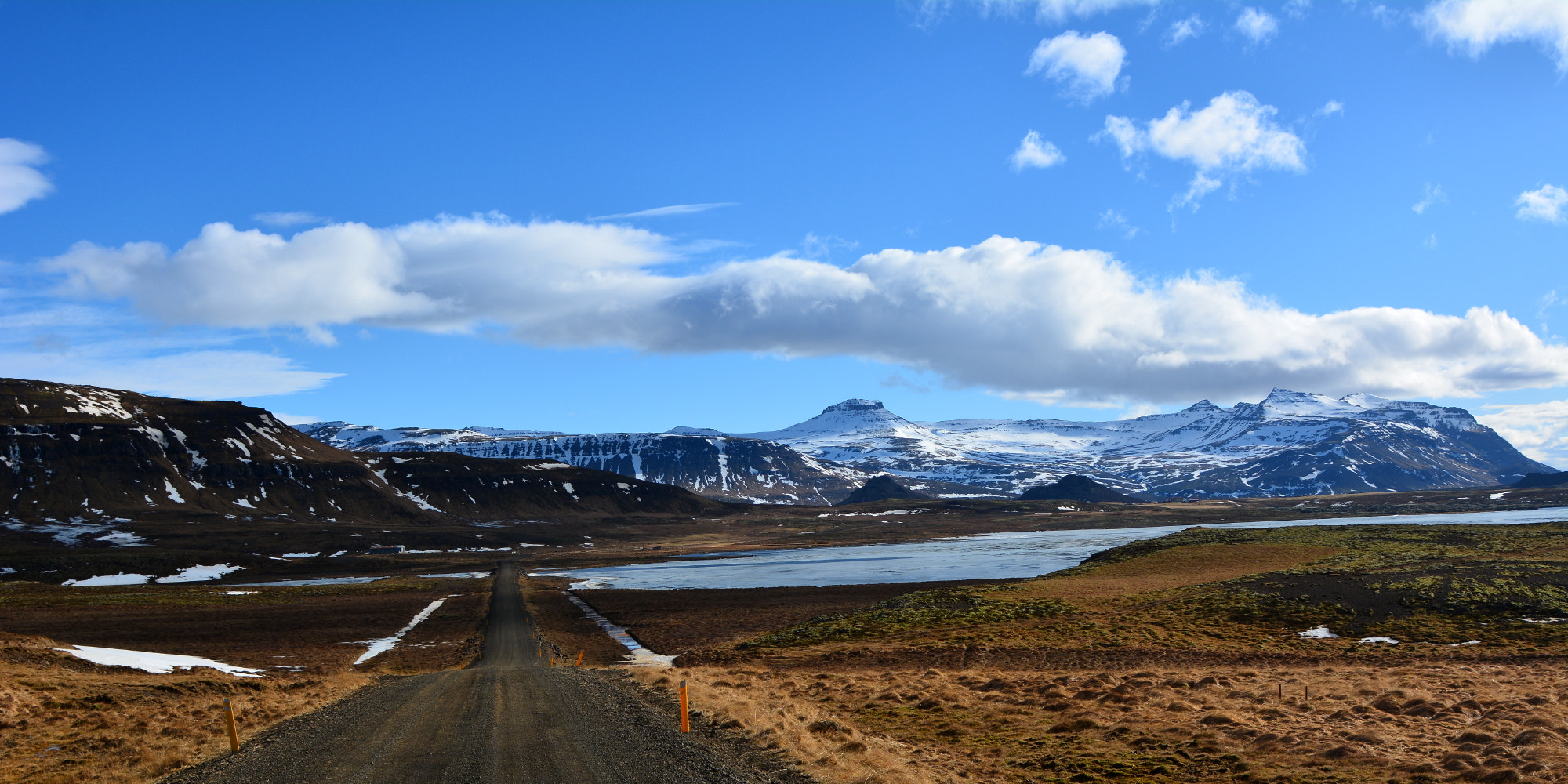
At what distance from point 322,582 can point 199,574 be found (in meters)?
19.9

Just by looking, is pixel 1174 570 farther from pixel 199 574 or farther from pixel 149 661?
pixel 199 574

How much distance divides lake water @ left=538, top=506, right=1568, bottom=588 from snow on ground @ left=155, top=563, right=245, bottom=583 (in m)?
42.7

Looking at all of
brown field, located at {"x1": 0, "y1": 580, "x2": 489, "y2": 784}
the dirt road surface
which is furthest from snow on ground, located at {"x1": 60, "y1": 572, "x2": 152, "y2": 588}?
the dirt road surface

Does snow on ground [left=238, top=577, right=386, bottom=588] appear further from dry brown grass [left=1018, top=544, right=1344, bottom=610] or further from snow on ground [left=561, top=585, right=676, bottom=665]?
dry brown grass [left=1018, top=544, right=1344, bottom=610]

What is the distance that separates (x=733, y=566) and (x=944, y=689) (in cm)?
9130

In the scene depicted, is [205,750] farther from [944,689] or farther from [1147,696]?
[1147,696]

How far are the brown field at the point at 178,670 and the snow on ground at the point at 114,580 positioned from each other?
933 centimetres

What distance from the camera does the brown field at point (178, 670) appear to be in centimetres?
2138

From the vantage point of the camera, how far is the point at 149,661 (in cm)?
3909

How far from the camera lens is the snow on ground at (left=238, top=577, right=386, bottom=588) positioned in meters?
100

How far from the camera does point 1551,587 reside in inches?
1676

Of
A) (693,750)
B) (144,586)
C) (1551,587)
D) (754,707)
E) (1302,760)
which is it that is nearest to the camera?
(1302,760)

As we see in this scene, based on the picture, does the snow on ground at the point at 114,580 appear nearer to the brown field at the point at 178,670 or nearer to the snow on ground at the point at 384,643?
the brown field at the point at 178,670

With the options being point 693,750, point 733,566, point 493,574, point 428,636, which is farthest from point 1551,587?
point 493,574
